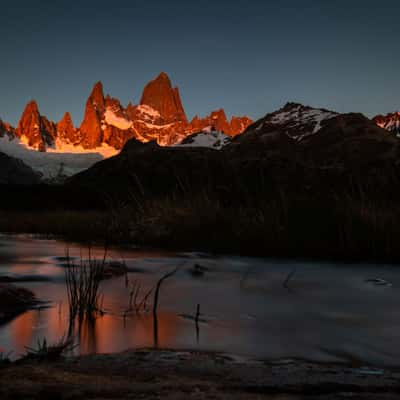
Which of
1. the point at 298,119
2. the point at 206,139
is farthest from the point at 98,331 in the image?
the point at 206,139

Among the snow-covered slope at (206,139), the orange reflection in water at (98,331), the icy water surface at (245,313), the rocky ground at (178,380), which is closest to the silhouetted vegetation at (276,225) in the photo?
the icy water surface at (245,313)

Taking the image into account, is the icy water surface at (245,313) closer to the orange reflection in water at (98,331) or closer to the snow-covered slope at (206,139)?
the orange reflection in water at (98,331)

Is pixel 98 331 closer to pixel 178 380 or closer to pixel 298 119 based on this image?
pixel 178 380

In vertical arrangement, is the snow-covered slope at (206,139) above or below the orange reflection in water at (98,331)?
above

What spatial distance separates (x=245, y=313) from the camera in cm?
436

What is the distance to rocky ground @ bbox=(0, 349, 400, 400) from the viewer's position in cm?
182

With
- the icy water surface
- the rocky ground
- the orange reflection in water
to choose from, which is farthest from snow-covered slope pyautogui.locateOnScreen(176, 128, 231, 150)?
the rocky ground

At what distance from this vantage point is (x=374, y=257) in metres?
8.23

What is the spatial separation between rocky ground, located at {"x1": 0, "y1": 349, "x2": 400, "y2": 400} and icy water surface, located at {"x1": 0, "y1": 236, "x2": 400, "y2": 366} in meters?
0.57

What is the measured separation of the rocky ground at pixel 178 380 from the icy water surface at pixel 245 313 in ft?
1.87

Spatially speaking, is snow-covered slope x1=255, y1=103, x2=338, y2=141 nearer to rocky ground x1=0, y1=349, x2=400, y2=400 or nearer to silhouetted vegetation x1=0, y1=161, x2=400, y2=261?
silhouetted vegetation x1=0, y1=161, x2=400, y2=261

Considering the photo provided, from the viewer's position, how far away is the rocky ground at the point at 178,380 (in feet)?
5.98

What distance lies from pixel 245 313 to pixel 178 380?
2.37m

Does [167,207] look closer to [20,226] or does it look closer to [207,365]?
[20,226]
